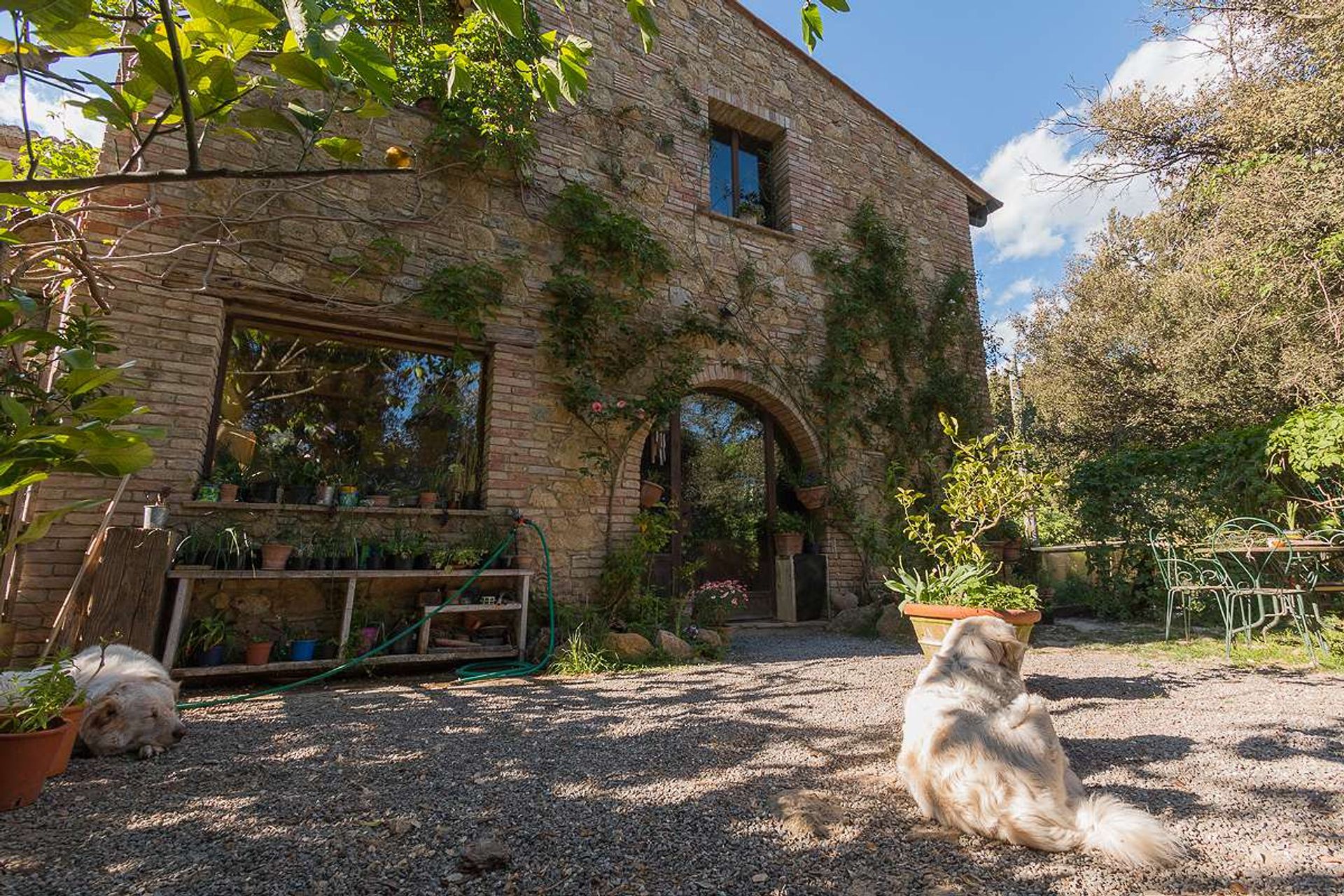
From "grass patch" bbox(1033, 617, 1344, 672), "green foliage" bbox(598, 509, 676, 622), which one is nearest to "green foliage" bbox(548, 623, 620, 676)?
"green foliage" bbox(598, 509, 676, 622)

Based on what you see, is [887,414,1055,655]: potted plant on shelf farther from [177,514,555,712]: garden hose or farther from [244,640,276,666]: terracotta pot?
[244,640,276,666]: terracotta pot

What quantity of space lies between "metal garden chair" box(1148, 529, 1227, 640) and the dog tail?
3.80 m

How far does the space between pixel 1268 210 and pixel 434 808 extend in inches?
339

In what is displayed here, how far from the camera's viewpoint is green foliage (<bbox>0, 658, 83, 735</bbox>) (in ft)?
5.81

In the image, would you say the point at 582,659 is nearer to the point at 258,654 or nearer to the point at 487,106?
the point at 258,654

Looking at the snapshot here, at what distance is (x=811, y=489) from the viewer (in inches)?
243

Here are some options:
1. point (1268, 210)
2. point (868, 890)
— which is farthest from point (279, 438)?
point (1268, 210)

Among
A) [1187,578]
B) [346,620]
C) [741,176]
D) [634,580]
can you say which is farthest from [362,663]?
[741,176]

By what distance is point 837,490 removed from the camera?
244 inches

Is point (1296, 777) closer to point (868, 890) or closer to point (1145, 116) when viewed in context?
point (868, 890)

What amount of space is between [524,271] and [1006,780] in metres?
4.89

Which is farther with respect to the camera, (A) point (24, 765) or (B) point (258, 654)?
(B) point (258, 654)

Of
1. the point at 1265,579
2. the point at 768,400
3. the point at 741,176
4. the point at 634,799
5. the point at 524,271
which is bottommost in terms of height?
the point at 634,799

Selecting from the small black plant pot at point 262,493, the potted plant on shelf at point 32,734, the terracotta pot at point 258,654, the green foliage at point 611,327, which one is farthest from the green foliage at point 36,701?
the green foliage at point 611,327
